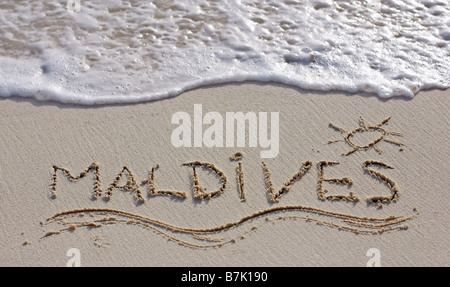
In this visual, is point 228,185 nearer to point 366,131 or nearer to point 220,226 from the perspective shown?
point 220,226

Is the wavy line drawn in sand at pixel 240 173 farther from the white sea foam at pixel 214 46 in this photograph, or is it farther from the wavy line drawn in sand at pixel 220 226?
the white sea foam at pixel 214 46

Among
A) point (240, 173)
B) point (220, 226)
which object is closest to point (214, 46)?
point (240, 173)

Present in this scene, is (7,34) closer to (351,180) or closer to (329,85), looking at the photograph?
(329,85)

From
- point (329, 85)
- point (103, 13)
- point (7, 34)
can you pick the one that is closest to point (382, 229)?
point (329, 85)

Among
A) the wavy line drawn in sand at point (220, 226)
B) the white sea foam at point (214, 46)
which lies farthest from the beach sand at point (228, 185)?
the white sea foam at point (214, 46)

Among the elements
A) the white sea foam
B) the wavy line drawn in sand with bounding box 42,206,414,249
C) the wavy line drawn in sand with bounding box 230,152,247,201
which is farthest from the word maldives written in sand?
the white sea foam

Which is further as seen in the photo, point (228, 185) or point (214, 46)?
point (214, 46)

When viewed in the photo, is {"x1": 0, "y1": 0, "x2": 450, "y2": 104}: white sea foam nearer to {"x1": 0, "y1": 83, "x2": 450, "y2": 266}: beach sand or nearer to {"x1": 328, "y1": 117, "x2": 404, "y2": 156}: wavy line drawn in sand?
{"x1": 0, "y1": 83, "x2": 450, "y2": 266}: beach sand
